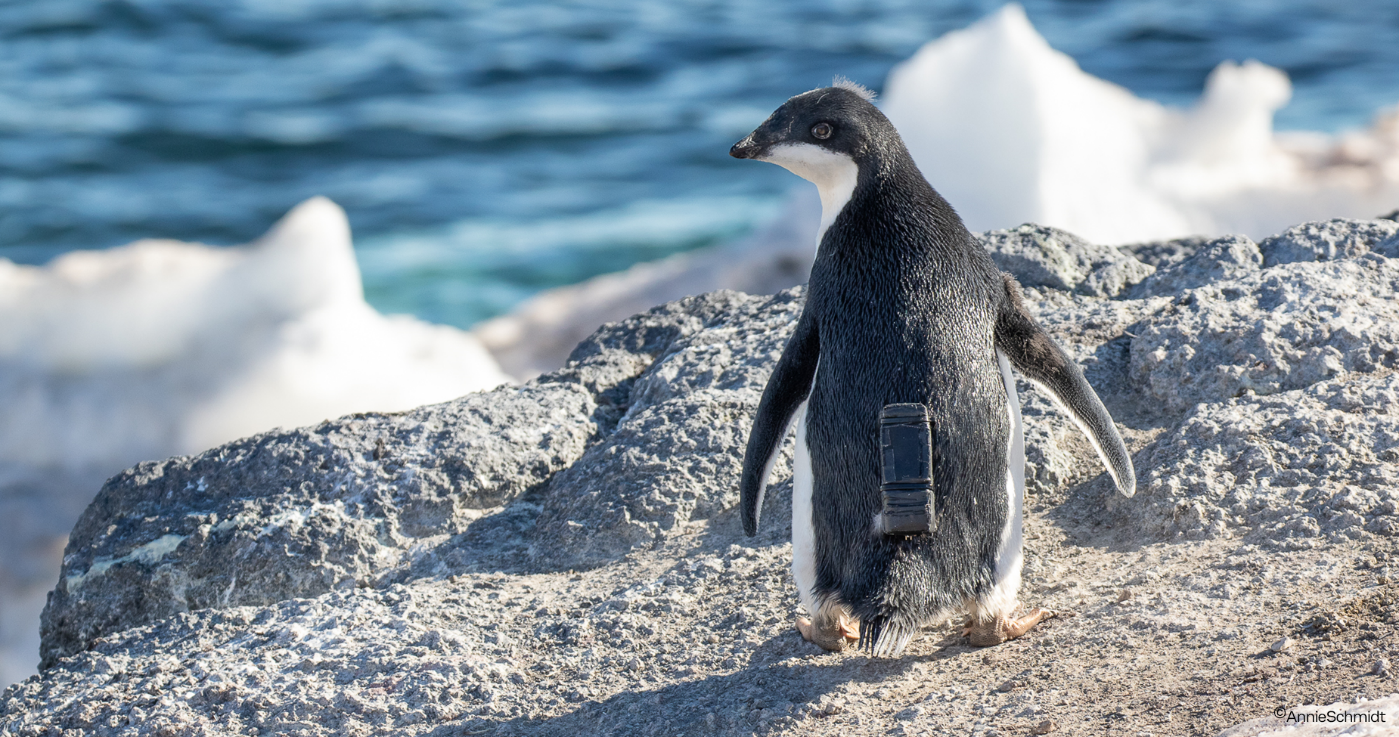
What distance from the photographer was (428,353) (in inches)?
318

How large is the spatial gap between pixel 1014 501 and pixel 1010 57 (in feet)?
24.4

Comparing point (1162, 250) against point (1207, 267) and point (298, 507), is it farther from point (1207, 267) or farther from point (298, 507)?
point (298, 507)

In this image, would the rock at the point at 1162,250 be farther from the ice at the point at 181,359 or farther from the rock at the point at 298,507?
the ice at the point at 181,359

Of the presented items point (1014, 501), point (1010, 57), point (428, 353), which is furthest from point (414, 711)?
point (1010, 57)

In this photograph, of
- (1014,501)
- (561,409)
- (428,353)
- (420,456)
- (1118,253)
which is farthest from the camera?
(428,353)

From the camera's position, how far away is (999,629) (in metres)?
2.38

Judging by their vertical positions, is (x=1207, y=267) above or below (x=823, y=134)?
below

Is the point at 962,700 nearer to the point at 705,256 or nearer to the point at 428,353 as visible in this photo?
the point at 428,353

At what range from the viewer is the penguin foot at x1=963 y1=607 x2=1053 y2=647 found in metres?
2.38

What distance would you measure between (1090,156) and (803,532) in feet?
24.7

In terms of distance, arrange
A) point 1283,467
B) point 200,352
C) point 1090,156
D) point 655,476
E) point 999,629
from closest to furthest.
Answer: point 999,629 < point 1283,467 < point 655,476 < point 200,352 < point 1090,156

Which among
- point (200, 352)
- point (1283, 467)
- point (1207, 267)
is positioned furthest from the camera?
point (200, 352)

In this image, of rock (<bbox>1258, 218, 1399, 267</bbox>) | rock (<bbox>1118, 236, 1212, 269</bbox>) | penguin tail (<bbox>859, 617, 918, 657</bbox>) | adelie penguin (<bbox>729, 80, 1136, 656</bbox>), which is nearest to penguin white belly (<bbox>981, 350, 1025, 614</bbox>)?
adelie penguin (<bbox>729, 80, 1136, 656</bbox>)

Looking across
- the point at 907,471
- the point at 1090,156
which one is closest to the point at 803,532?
the point at 907,471
